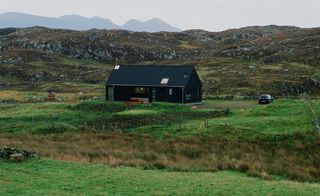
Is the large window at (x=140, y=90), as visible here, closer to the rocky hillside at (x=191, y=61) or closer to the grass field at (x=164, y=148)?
the grass field at (x=164, y=148)

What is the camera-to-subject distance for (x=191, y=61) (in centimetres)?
16012

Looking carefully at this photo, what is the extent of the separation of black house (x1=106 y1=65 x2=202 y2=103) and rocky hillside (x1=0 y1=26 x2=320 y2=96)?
20389 mm

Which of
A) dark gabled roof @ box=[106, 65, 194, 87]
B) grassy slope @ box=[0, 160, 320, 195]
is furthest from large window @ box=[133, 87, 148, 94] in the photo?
grassy slope @ box=[0, 160, 320, 195]

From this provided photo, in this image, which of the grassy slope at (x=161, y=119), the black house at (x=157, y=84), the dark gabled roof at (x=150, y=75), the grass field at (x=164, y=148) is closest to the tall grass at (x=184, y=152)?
the grass field at (x=164, y=148)

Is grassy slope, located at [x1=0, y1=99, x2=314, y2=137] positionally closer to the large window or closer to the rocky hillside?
the large window

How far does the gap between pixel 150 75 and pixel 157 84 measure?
3419 millimetres

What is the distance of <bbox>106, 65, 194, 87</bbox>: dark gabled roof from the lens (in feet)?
274

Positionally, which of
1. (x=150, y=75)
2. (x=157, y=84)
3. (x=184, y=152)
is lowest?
(x=184, y=152)

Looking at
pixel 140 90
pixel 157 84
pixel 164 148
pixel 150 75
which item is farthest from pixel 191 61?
pixel 164 148

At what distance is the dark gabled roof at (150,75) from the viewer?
83.5 m

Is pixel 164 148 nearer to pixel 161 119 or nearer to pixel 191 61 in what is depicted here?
pixel 161 119

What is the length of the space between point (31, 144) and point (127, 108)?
105 feet

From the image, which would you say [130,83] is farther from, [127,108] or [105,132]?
[105,132]

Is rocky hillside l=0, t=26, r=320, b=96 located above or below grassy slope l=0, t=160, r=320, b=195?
above
